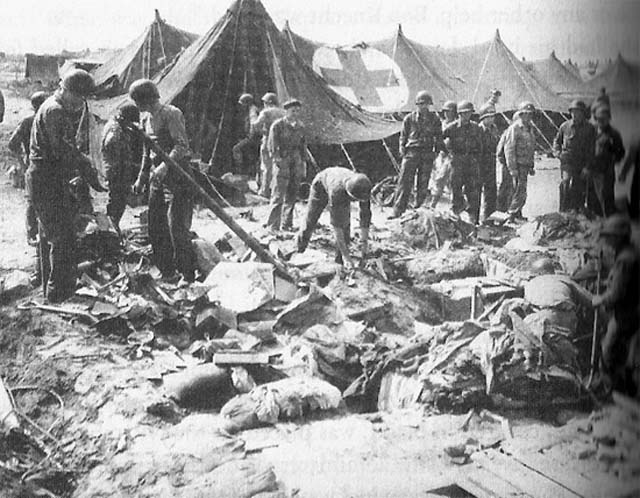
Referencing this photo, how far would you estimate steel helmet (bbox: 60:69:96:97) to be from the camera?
9.73 ft

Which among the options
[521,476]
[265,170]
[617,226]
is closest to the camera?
[521,476]

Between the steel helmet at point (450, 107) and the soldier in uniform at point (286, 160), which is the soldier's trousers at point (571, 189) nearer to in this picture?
the steel helmet at point (450, 107)

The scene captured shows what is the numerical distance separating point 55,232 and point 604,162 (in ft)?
9.01

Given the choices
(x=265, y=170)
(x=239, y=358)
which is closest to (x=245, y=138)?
(x=265, y=170)

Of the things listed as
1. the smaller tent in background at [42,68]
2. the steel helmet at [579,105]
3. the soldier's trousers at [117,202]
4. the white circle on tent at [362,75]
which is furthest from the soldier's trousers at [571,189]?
the smaller tent in background at [42,68]

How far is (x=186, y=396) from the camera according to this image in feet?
9.39

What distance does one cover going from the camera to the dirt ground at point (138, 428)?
108 inches

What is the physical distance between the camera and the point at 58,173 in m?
3.09

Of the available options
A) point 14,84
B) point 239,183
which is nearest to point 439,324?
point 239,183

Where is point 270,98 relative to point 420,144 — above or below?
above

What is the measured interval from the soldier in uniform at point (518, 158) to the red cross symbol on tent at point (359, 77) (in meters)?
0.88

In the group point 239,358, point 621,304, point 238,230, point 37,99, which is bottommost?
point 239,358

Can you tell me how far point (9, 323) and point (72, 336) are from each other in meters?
0.34

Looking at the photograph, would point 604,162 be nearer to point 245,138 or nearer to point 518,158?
point 518,158
